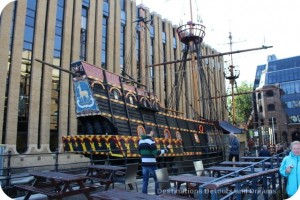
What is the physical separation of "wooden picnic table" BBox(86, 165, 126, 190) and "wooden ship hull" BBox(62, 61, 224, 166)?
1.22 m

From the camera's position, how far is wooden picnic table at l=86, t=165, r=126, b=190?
647 centimetres

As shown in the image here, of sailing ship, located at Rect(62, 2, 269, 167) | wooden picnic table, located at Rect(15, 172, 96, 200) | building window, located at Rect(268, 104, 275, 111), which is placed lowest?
wooden picnic table, located at Rect(15, 172, 96, 200)

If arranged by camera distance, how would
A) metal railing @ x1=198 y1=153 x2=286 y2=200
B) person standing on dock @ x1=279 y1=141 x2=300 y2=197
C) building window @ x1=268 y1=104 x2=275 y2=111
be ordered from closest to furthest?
metal railing @ x1=198 y1=153 x2=286 y2=200 → person standing on dock @ x1=279 y1=141 x2=300 y2=197 → building window @ x1=268 y1=104 x2=275 y2=111

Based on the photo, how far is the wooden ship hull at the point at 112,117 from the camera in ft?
33.3

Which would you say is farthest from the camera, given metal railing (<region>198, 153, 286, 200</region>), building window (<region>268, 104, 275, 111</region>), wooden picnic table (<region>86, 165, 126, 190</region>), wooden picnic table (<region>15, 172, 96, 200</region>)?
building window (<region>268, 104, 275, 111</region>)

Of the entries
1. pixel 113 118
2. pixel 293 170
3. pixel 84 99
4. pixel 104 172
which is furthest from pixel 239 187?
pixel 84 99

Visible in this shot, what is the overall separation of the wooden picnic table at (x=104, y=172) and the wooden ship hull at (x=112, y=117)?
122 cm

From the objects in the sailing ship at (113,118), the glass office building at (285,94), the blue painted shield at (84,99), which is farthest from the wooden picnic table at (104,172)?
the glass office building at (285,94)

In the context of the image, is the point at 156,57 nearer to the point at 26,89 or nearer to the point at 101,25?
the point at 101,25

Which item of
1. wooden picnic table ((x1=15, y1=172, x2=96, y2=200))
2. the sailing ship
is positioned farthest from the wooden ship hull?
wooden picnic table ((x1=15, y1=172, x2=96, y2=200))

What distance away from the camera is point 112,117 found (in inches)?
409

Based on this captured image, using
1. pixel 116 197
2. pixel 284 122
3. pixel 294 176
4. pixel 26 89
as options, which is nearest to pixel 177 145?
pixel 294 176

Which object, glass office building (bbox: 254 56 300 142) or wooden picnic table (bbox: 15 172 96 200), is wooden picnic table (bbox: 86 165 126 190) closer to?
wooden picnic table (bbox: 15 172 96 200)

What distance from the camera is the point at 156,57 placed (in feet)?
106
